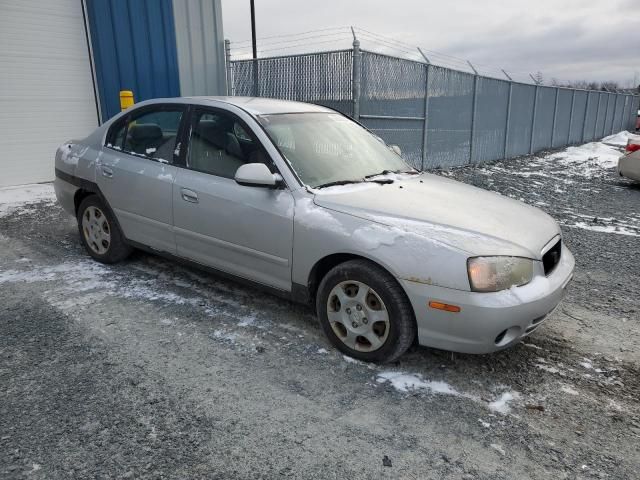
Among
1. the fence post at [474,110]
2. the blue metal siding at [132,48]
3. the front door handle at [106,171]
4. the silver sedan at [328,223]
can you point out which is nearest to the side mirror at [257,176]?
the silver sedan at [328,223]

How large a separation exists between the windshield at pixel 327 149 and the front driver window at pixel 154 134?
885mm

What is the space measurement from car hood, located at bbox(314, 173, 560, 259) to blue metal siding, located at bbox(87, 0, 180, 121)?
7324mm

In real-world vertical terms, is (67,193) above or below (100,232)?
above

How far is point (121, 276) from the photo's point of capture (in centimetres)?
458

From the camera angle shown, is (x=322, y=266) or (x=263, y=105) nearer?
(x=322, y=266)

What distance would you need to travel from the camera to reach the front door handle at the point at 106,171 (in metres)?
4.45

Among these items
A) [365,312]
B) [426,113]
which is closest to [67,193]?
[365,312]

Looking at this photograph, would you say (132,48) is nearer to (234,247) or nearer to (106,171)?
(106,171)

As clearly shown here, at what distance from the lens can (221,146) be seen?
3857mm

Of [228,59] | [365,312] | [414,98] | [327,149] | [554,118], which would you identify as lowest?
[365,312]

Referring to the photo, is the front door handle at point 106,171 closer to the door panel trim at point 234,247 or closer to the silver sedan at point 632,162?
the door panel trim at point 234,247

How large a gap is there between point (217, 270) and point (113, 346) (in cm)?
93

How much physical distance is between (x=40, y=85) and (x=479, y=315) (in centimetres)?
869

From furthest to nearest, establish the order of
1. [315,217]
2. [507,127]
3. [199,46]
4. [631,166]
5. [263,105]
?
1. [507,127]
2. [631,166]
3. [199,46]
4. [263,105]
5. [315,217]
